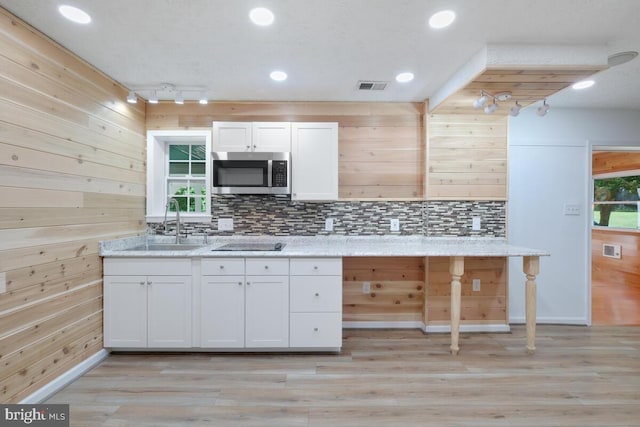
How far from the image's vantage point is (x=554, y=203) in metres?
3.20

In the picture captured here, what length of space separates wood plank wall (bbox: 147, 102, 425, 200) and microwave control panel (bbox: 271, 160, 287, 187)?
Result: 61 cm

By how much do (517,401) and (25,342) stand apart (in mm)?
3078

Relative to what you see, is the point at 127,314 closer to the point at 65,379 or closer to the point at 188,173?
the point at 65,379

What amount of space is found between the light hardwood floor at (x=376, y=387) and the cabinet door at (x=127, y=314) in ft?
0.61

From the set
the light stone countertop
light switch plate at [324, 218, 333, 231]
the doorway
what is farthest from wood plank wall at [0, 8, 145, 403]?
the doorway

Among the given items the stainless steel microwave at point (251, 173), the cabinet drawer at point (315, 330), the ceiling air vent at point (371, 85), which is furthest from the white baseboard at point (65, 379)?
the ceiling air vent at point (371, 85)

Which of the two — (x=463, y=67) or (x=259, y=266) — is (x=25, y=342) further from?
(x=463, y=67)

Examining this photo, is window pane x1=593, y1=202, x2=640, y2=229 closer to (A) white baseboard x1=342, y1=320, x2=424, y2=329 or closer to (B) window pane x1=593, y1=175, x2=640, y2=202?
(B) window pane x1=593, y1=175, x2=640, y2=202

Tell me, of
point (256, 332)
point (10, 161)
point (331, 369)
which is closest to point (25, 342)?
point (10, 161)

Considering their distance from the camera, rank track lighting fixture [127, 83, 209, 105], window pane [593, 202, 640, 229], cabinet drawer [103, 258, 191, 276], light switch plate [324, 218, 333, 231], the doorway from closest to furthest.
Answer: cabinet drawer [103, 258, 191, 276], track lighting fixture [127, 83, 209, 105], light switch plate [324, 218, 333, 231], the doorway, window pane [593, 202, 640, 229]

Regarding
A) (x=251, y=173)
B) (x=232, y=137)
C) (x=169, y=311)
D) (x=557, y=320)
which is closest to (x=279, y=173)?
(x=251, y=173)

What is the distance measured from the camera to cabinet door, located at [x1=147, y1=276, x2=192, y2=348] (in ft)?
7.99

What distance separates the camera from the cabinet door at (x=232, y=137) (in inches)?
113

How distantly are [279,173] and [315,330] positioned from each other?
1.41m
